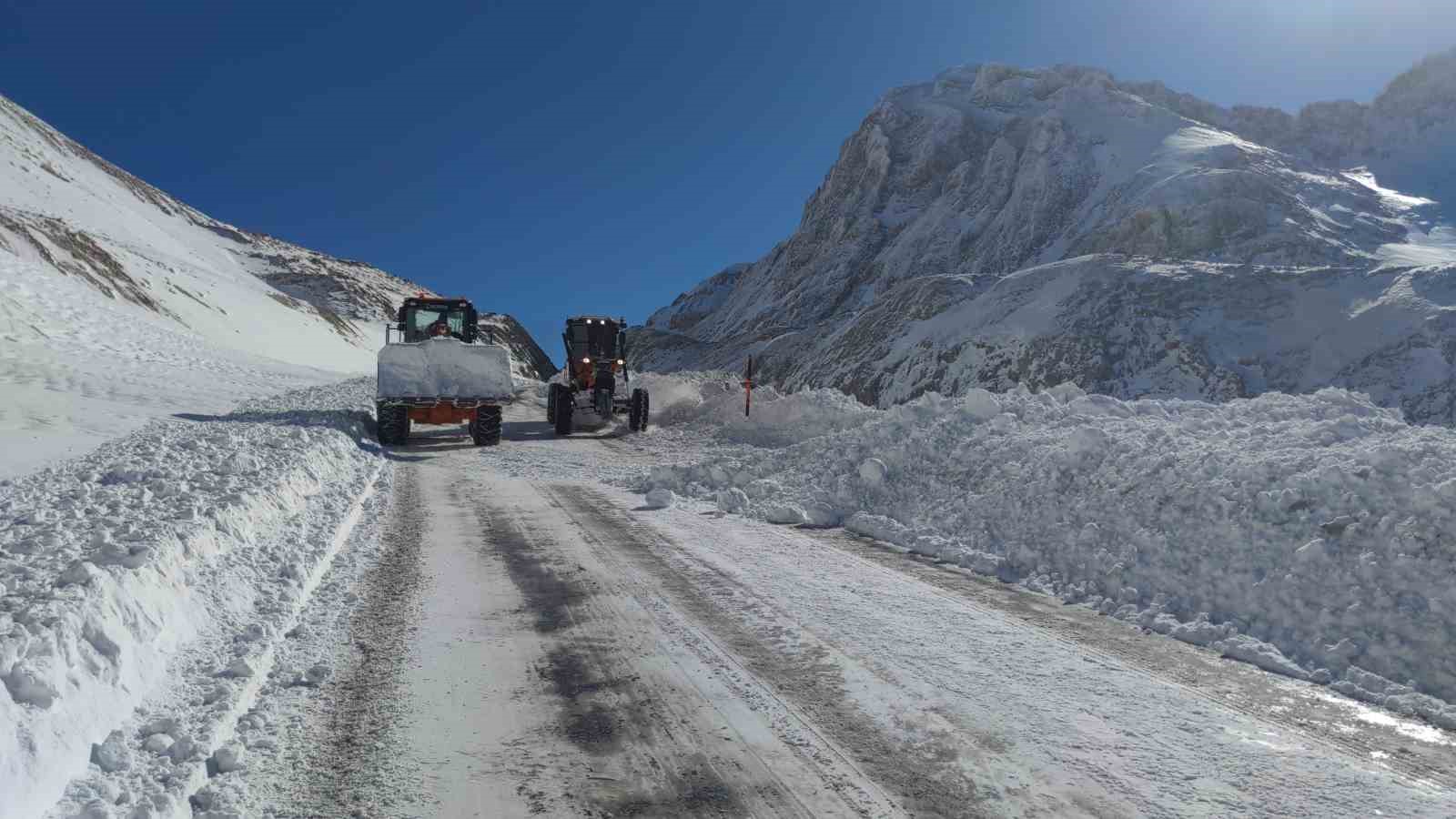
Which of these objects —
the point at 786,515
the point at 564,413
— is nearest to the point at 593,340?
the point at 564,413

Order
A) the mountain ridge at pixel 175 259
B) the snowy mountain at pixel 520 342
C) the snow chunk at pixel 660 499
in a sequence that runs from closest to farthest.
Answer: the snow chunk at pixel 660 499
the mountain ridge at pixel 175 259
the snowy mountain at pixel 520 342

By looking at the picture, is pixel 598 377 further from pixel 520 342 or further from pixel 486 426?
pixel 520 342

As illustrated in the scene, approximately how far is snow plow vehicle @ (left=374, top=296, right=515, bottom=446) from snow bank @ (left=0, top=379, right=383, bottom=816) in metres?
6.51

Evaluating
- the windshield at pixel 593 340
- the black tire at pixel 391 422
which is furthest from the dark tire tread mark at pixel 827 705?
the windshield at pixel 593 340

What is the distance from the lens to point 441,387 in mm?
16266

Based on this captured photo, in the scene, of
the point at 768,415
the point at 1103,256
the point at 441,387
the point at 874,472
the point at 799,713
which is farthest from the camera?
the point at 1103,256

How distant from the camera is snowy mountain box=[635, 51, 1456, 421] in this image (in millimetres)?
25328

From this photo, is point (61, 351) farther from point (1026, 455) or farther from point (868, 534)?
point (1026, 455)

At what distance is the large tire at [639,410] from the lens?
21.5 m

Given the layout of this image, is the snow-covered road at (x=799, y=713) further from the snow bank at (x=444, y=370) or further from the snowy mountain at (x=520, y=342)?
the snowy mountain at (x=520, y=342)

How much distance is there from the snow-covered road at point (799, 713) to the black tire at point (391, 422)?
387 inches

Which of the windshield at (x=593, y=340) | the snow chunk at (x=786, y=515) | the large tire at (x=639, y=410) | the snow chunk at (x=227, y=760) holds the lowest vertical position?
the snow chunk at (x=227, y=760)

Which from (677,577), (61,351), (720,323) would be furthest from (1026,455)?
(720,323)

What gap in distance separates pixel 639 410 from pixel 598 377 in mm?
1458
